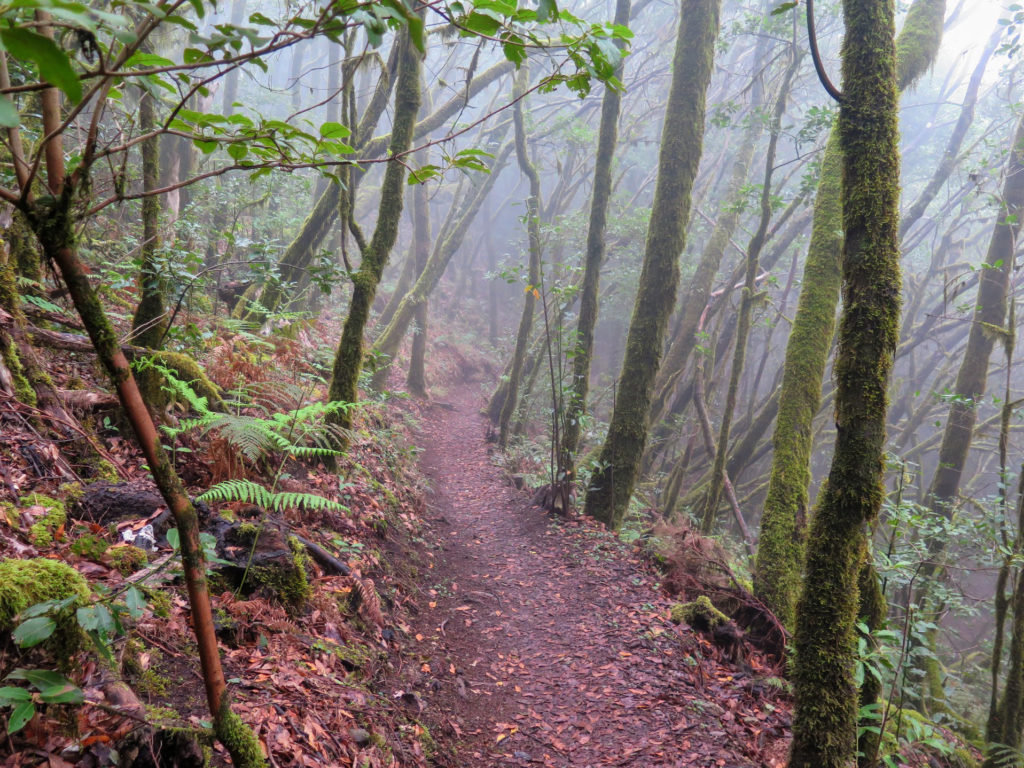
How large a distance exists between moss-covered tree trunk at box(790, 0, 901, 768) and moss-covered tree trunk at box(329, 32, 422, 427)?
442cm

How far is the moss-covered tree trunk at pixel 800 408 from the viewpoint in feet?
19.9

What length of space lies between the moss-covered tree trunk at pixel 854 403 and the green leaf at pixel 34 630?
3387mm

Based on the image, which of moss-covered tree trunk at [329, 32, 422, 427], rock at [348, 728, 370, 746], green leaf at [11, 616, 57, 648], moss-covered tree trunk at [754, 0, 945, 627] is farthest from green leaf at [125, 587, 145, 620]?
moss-covered tree trunk at [754, 0, 945, 627]

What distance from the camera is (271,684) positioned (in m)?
2.71

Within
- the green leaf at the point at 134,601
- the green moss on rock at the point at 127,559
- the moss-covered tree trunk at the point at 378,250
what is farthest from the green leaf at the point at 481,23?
the moss-covered tree trunk at the point at 378,250

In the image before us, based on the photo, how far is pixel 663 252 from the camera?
26.5 feet

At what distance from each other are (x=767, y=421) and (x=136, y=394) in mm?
12655

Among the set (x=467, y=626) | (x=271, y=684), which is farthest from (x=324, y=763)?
(x=467, y=626)

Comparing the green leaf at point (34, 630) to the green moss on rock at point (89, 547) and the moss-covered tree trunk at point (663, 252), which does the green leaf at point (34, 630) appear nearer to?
the green moss on rock at point (89, 547)

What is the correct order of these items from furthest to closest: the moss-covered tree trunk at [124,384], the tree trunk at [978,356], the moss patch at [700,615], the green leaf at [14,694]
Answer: the tree trunk at [978,356] < the moss patch at [700,615] < the green leaf at [14,694] < the moss-covered tree trunk at [124,384]

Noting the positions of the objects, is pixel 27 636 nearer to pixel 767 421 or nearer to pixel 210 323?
pixel 210 323

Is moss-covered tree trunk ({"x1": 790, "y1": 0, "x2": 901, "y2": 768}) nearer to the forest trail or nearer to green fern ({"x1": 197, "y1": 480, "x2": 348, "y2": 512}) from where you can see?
the forest trail

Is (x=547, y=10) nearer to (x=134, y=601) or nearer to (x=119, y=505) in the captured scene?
(x=134, y=601)

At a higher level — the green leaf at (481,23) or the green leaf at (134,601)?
the green leaf at (481,23)
